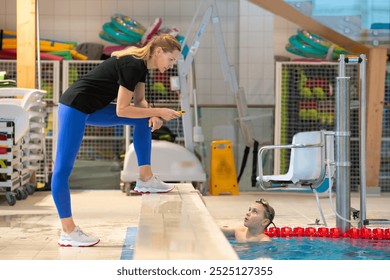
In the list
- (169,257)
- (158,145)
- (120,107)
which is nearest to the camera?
(169,257)

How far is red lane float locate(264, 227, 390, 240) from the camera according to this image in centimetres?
575

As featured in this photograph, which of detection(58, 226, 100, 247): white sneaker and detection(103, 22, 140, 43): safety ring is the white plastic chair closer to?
detection(58, 226, 100, 247): white sneaker

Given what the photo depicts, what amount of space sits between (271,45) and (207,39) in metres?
0.87

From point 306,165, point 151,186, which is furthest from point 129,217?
point 151,186

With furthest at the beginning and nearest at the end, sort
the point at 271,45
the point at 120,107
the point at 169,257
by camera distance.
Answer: the point at 271,45
the point at 120,107
the point at 169,257

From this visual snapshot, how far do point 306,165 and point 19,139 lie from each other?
3103 mm

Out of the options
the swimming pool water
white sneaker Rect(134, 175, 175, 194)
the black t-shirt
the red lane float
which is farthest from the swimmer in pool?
the black t-shirt

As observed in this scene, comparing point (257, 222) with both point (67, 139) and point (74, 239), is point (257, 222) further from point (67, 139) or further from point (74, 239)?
point (67, 139)

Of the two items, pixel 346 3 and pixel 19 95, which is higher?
pixel 346 3
